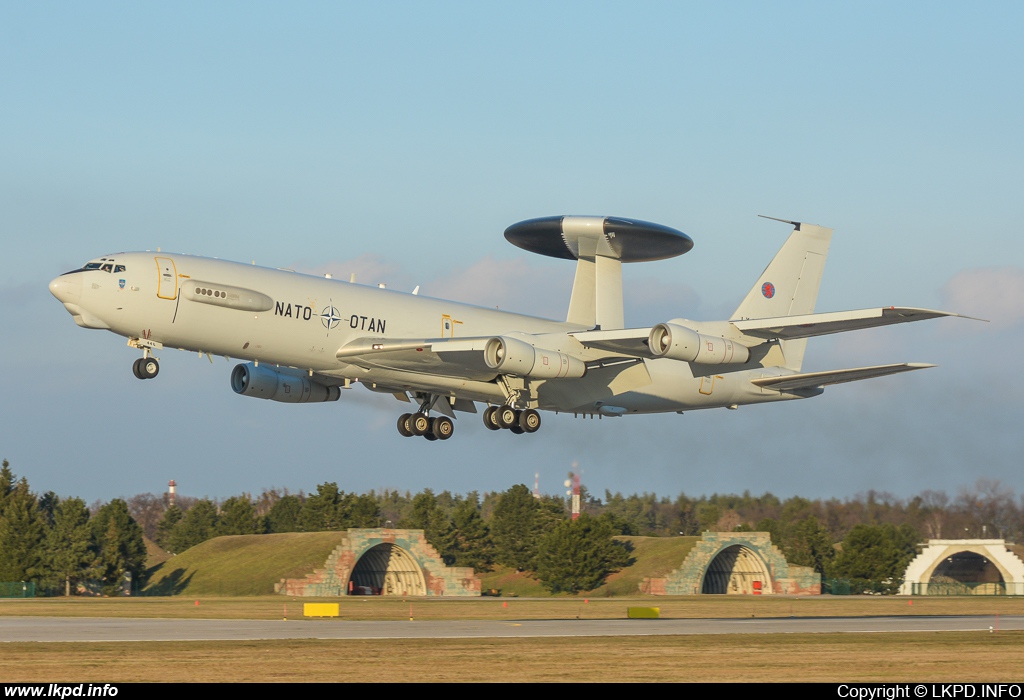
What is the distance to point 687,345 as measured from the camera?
47.6 m

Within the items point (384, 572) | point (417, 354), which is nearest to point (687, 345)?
point (417, 354)

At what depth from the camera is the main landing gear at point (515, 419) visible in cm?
5225

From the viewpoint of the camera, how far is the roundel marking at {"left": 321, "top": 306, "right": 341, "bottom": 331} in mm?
46438

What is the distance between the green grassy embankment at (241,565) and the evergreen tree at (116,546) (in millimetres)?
2708

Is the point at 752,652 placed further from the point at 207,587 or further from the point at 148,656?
the point at 207,587

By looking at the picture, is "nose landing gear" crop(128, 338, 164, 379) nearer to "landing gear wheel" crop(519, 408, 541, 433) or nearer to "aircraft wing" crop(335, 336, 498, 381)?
"aircraft wing" crop(335, 336, 498, 381)

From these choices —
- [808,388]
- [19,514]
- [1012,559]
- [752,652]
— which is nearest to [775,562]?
[1012,559]

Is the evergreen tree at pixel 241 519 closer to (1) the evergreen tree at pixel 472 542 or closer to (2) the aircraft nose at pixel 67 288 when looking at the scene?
(1) the evergreen tree at pixel 472 542

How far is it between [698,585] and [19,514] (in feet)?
193

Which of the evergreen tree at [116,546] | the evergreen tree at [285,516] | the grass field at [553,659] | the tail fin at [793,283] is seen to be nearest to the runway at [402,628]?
the grass field at [553,659]

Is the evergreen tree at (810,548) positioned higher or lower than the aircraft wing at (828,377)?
lower

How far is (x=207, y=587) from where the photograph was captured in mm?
102750

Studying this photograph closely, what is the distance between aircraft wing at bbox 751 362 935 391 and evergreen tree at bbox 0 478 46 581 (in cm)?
6968

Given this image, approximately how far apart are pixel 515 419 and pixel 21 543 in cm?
6604
